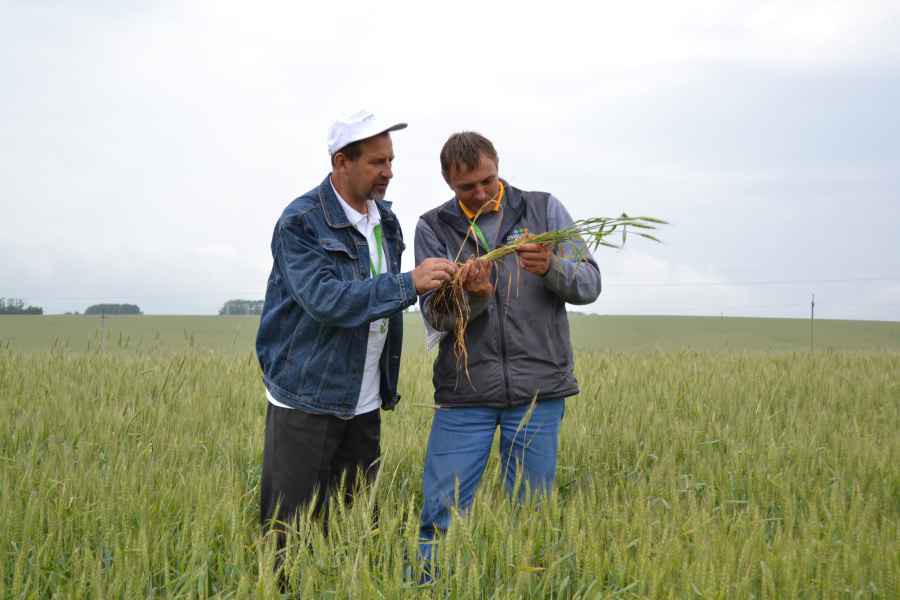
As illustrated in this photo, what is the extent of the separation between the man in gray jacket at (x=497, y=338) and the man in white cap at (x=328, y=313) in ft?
0.84

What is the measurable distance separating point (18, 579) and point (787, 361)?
28.3ft

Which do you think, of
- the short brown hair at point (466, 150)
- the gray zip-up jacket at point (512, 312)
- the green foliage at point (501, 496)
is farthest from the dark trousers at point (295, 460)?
the short brown hair at point (466, 150)

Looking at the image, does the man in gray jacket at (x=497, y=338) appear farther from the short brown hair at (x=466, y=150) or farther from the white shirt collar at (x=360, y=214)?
the white shirt collar at (x=360, y=214)

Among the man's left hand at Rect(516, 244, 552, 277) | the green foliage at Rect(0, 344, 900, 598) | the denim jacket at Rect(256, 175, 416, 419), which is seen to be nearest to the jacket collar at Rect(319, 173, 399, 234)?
the denim jacket at Rect(256, 175, 416, 419)

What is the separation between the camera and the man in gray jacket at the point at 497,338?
9.03 ft

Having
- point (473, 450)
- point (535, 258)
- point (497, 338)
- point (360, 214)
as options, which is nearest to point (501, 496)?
point (473, 450)

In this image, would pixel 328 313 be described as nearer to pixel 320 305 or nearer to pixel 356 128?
pixel 320 305

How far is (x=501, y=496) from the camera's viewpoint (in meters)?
3.03

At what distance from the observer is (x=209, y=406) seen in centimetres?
531

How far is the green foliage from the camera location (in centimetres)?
233

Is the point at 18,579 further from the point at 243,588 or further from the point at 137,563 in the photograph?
the point at 243,588

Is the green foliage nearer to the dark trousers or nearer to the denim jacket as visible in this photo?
the dark trousers

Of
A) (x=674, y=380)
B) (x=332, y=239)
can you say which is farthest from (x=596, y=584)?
(x=674, y=380)

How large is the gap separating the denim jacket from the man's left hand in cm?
46
